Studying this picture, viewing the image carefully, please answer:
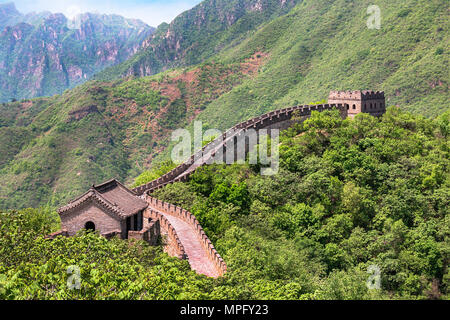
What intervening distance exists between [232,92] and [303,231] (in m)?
103

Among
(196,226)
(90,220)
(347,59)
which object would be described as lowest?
(196,226)

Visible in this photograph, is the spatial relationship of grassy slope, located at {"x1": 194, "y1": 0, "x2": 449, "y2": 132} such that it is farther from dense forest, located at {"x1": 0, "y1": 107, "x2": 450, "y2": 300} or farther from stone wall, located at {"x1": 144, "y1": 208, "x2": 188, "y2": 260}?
stone wall, located at {"x1": 144, "y1": 208, "x2": 188, "y2": 260}

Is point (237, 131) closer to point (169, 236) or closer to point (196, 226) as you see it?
point (196, 226)

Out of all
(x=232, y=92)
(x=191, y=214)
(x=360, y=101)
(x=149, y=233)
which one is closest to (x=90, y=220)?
(x=149, y=233)

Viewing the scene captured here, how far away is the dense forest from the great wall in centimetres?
113

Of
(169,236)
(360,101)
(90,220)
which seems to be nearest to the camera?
(90,220)

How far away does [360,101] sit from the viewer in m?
55.9

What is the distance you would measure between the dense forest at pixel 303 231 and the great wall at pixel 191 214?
113 centimetres

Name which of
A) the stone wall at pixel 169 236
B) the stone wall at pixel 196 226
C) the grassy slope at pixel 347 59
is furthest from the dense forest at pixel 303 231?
the grassy slope at pixel 347 59

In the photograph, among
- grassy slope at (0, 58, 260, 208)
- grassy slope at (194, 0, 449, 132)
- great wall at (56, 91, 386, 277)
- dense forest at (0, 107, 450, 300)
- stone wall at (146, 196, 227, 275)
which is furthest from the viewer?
grassy slope at (0, 58, 260, 208)

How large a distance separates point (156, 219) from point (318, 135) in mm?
24323

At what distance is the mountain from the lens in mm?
99688

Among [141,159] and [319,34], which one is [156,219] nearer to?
[141,159]

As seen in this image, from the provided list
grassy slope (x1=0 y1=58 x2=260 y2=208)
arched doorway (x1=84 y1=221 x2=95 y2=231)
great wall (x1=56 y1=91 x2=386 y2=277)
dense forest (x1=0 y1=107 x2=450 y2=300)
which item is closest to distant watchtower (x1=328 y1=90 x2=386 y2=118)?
great wall (x1=56 y1=91 x2=386 y2=277)
